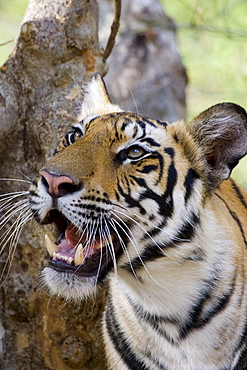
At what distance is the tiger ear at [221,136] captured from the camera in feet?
9.18

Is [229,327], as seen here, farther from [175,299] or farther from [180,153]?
[180,153]

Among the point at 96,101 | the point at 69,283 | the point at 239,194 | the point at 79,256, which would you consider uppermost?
the point at 96,101

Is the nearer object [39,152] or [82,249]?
[82,249]

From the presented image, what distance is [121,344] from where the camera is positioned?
10.5ft

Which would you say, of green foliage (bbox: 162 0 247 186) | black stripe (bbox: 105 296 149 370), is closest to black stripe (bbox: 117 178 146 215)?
black stripe (bbox: 105 296 149 370)

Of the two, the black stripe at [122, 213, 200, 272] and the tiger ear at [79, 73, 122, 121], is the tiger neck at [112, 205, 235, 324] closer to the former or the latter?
the black stripe at [122, 213, 200, 272]

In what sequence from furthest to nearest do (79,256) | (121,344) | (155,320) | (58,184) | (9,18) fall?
(9,18), (121,344), (155,320), (79,256), (58,184)

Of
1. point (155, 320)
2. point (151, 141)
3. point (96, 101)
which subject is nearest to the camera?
point (151, 141)

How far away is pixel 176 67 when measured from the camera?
7.32m

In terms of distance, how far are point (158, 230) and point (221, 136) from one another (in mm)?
580

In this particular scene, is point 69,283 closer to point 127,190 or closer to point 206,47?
point 127,190

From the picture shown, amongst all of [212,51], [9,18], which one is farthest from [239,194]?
[9,18]

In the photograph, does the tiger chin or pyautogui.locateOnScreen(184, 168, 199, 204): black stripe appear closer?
the tiger chin

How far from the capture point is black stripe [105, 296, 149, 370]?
3.12 meters
